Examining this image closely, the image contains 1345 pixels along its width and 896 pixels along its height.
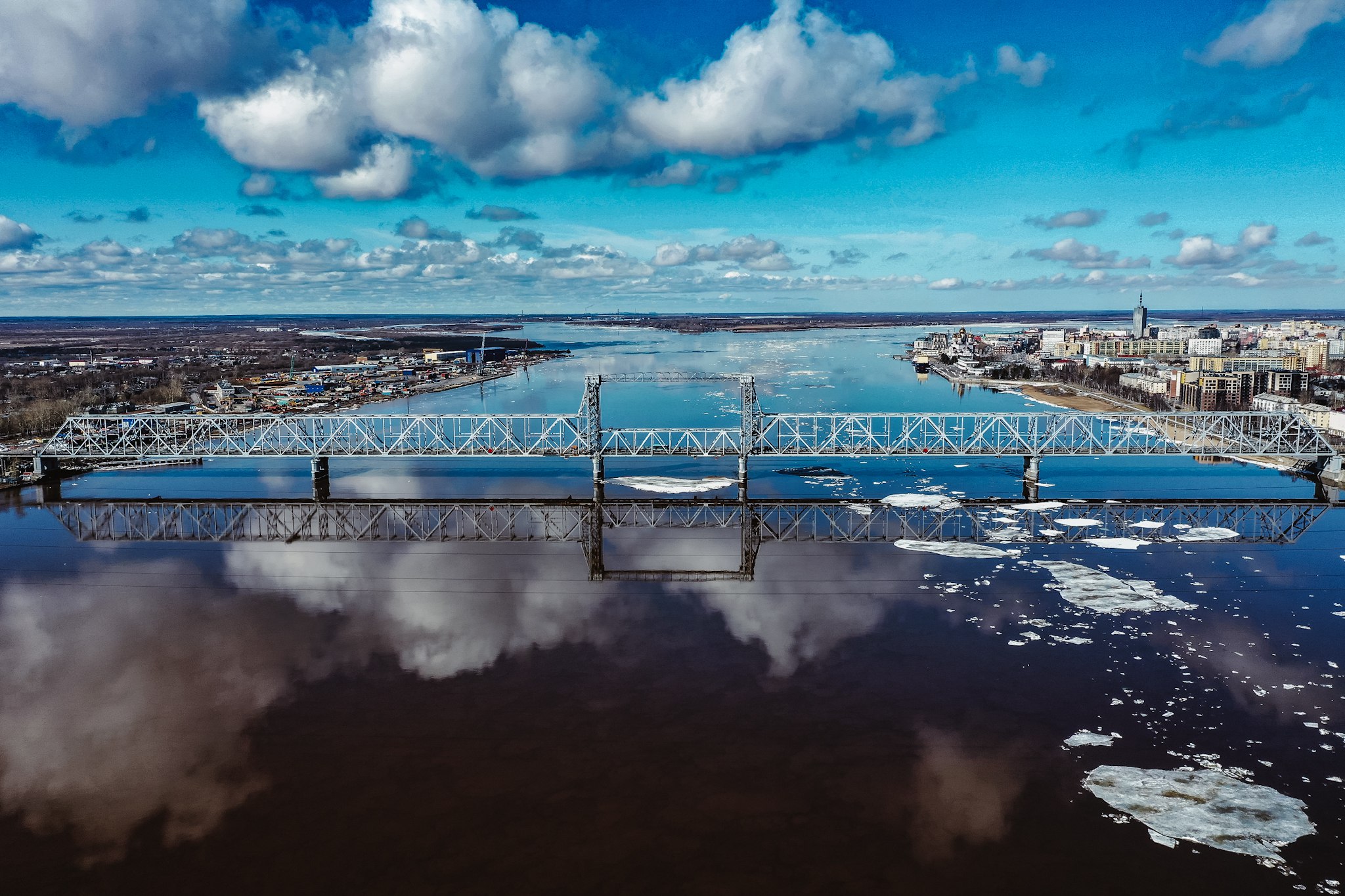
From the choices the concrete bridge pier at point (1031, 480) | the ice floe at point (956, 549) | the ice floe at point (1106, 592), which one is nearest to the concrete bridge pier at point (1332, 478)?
the concrete bridge pier at point (1031, 480)

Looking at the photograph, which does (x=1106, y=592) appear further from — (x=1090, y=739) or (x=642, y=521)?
(x=642, y=521)

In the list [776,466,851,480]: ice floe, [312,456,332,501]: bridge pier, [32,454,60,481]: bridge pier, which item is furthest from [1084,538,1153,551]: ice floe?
[32,454,60,481]: bridge pier

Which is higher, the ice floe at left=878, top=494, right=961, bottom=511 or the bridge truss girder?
the ice floe at left=878, top=494, right=961, bottom=511

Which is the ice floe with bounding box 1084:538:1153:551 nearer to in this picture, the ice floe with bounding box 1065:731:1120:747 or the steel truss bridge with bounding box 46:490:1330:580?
the steel truss bridge with bounding box 46:490:1330:580

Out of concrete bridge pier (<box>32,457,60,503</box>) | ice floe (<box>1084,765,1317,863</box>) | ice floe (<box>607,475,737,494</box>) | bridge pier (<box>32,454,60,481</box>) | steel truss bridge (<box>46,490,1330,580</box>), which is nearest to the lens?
ice floe (<box>1084,765,1317,863</box>)

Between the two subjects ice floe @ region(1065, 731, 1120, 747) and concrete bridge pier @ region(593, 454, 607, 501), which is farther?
concrete bridge pier @ region(593, 454, 607, 501)

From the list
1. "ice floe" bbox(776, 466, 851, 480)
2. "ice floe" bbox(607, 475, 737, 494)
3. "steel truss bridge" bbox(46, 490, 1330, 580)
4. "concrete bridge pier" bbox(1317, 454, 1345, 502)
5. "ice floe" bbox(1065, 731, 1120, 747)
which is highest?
"concrete bridge pier" bbox(1317, 454, 1345, 502)

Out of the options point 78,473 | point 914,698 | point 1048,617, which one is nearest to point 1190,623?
point 1048,617

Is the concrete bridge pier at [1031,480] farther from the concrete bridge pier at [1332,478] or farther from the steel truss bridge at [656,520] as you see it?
the concrete bridge pier at [1332,478]
